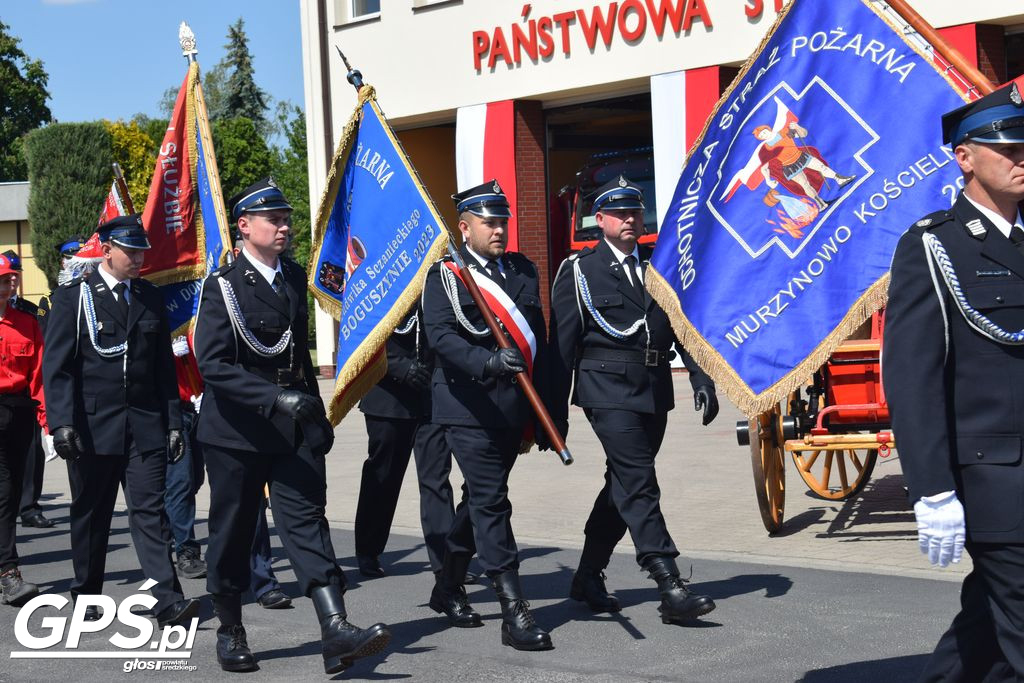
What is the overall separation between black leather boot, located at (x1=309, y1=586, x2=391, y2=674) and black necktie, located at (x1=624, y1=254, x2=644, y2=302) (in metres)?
2.01

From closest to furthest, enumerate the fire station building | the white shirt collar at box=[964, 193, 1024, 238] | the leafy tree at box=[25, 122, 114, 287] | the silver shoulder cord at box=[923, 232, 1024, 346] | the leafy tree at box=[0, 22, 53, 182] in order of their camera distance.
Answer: the silver shoulder cord at box=[923, 232, 1024, 346] < the white shirt collar at box=[964, 193, 1024, 238] < the fire station building < the leafy tree at box=[25, 122, 114, 287] < the leafy tree at box=[0, 22, 53, 182]

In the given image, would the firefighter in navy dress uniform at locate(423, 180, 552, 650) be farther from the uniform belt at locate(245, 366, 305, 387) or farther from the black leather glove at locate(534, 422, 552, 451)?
the uniform belt at locate(245, 366, 305, 387)

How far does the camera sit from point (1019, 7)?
1748cm

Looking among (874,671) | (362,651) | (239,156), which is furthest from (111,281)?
(239,156)

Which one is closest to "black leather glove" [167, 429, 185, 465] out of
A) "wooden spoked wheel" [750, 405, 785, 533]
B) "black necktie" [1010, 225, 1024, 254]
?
"wooden spoked wheel" [750, 405, 785, 533]

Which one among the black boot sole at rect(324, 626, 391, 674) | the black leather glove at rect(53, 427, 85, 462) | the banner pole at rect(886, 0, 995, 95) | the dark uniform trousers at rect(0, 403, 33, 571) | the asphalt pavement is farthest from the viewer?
the dark uniform trousers at rect(0, 403, 33, 571)

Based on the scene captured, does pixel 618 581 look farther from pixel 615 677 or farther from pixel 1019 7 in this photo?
pixel 1019 7

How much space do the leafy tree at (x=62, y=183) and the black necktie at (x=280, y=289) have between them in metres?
33.7

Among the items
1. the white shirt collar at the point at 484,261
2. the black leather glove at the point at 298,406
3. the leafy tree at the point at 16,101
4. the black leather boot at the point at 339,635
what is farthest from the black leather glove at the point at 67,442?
the leafy tree at the point at 16,101

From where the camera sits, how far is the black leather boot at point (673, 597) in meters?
6.57

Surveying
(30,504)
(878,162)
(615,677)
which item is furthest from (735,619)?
(30,504)

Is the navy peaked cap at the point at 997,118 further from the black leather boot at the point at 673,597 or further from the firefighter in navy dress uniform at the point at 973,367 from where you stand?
the black leather boot at the point at 673,597

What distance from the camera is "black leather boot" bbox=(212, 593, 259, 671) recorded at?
6.25 metres

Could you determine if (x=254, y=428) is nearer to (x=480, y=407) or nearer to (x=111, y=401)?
(x=480, y=407)
